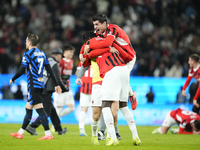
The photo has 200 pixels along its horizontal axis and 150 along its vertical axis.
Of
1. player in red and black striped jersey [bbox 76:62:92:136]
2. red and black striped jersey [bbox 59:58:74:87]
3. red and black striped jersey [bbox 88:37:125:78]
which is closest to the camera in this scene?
red and black striped jersey [bbox 88:37:125:78]

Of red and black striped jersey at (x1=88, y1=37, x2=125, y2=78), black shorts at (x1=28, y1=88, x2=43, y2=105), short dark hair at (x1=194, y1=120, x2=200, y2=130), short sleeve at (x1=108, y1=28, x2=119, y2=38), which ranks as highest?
short sleeve at (x1=108, y1=28, x2=119, y2=38)

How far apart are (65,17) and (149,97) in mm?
8295

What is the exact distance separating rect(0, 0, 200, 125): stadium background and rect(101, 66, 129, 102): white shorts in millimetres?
8233

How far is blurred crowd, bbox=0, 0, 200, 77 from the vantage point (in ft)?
56.0

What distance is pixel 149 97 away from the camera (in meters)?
13.6

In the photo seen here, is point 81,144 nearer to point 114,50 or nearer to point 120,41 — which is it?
point 114,50

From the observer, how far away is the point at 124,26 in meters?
19.2

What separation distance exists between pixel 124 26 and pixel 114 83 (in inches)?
550

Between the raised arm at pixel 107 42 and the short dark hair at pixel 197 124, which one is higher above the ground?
the raised arm at pixel 107 42

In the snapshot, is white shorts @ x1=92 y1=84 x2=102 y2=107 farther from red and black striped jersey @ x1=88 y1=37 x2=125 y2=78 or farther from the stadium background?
the stadium background

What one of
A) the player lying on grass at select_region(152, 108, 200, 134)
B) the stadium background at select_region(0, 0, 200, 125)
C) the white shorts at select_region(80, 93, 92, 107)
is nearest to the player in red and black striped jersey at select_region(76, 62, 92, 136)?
the white shorts at select_region(80, 93, 92, 107)

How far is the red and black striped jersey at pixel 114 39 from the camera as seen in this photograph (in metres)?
5.57

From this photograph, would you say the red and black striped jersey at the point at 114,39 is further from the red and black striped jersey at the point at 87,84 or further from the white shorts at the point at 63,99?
the white shorts at the point at 63,99

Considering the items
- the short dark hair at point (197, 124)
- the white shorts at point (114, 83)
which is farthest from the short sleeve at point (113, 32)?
the short dark hair at point (197, 124)
